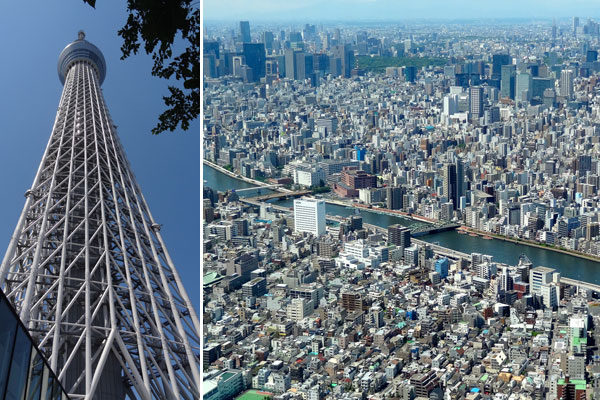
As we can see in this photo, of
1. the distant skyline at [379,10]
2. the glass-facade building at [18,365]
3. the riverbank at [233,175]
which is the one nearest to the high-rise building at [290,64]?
the distant skyline at [379,10]

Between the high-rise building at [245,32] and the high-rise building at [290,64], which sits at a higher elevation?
the high-rise building at [245,32]

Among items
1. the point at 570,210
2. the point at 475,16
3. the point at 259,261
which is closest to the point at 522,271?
the point at 570,210

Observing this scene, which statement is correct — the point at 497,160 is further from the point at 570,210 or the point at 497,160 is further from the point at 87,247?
the point at 87,247

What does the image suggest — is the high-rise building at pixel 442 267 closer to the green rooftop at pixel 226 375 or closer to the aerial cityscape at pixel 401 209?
the aerial cityscape at pixel 401 209

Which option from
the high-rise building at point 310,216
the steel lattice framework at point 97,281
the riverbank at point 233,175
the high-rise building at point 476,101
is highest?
the high-rise building at point 476,101

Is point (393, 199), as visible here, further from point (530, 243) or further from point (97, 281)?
point (97, 281)
